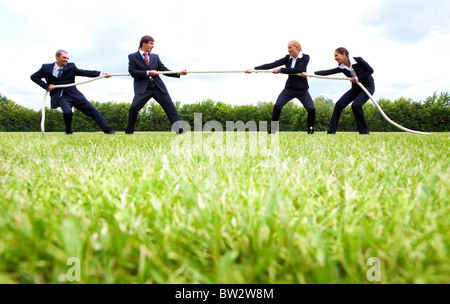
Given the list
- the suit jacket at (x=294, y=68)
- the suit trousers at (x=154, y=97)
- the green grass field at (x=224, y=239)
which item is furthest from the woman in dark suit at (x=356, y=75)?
the green grass field at (x=224, y=239)

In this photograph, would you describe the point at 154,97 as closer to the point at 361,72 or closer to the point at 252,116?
the point at 361,72

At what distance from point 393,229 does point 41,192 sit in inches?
→ 57.2

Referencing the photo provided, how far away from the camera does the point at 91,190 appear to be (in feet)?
4.28

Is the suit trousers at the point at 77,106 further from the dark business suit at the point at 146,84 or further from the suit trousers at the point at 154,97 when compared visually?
the dark business suit at the point at 146,84

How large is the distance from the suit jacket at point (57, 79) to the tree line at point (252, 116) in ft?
151

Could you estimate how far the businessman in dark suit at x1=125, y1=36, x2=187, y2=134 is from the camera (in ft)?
24.0

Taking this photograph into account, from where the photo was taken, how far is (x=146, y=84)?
7344 millimetres

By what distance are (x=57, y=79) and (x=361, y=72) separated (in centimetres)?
882

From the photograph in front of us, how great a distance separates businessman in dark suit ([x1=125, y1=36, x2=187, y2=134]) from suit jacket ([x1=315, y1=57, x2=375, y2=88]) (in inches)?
171

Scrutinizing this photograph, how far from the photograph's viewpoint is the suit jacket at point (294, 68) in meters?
8.08

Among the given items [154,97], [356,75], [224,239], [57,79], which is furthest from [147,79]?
[224,239]
